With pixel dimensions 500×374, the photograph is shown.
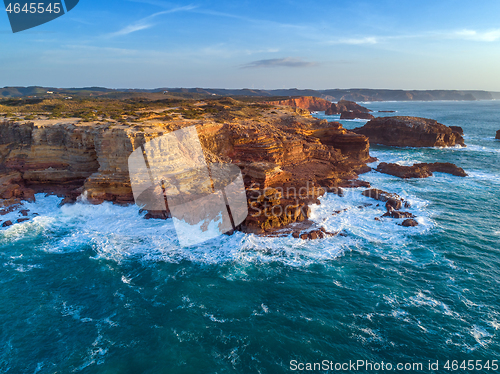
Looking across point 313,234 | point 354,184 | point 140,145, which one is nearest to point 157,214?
point 140,145

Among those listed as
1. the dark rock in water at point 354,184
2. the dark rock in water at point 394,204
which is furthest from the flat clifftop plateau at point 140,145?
the dark rock in water at point 394,204

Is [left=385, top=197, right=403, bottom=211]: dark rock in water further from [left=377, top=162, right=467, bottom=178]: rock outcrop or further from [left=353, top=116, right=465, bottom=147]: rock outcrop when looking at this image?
[left=353, top=116, right=465, bottom=147]: rock outcrop

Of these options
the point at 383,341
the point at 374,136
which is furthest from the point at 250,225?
the point at 374,136

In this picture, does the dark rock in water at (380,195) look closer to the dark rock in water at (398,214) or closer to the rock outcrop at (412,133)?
the dark rock in water at (398,214)

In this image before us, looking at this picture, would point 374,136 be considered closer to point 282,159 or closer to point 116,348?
point 282,159

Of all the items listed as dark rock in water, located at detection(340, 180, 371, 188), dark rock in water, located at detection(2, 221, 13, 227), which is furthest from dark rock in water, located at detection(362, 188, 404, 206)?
dark rock in water, located at detection(2, 221, 13, 227)
